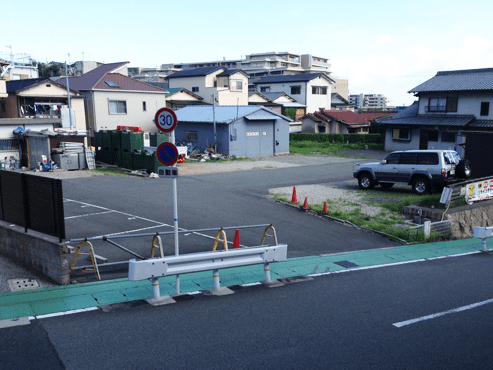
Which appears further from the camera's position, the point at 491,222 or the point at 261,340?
the point at 491,222

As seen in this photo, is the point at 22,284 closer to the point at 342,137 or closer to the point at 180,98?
the point at 180,98

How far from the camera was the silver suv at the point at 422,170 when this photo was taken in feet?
63.2

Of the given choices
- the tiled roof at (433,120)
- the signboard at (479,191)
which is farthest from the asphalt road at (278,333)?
the tiled roof at (433,120)

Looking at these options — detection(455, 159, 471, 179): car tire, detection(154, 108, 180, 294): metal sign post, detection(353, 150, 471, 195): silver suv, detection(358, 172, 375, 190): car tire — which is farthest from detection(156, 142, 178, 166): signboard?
detection(358, 172, 375, 190): car tire

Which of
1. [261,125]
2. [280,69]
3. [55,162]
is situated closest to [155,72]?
[280,69]

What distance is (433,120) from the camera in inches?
1598

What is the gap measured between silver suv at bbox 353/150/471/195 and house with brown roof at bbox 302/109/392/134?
35836mm

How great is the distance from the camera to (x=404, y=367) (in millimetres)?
5227

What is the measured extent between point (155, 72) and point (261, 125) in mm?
97639

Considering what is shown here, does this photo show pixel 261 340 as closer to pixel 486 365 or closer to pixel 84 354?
pixel 84 354

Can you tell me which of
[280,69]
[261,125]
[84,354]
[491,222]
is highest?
[280,69]

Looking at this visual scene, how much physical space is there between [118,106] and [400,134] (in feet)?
90.6

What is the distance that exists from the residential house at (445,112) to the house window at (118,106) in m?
25.3

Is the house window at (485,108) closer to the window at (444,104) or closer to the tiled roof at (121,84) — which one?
the window at (444,104)
